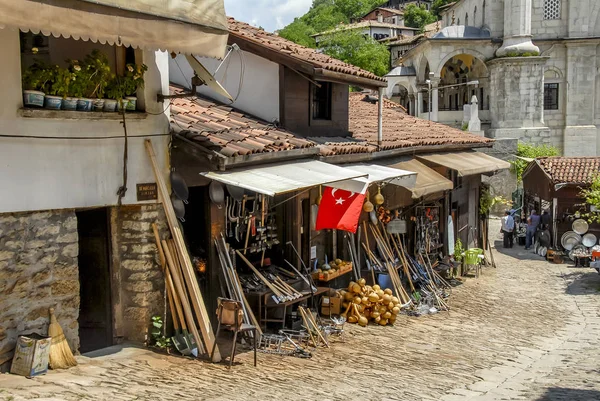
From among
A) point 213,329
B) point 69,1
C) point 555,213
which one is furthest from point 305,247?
point 555,213

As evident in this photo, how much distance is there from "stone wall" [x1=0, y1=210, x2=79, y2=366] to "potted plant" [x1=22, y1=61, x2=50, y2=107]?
133 centimetres

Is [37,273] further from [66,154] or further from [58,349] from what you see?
[66,154]

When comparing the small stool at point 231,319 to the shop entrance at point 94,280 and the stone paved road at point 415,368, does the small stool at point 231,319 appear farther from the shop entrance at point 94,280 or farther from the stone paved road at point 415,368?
the shop entrance at point 94,280

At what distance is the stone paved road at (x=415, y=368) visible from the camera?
816cm

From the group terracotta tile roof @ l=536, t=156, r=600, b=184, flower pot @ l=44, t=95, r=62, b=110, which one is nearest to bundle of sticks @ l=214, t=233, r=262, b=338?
flower pot @ l=44, t=95, r=62, b=110

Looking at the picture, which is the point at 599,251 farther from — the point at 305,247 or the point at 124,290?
the point at 124,290

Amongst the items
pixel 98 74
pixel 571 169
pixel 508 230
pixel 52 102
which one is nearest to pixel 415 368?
pixel 98 74

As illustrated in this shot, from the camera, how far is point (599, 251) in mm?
21531

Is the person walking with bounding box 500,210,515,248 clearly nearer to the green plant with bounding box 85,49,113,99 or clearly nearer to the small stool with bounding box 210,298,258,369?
the small stool with bounding box 210,298,258,369

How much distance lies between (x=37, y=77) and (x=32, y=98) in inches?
10.4

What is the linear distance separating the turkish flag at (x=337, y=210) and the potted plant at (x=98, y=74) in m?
4.68

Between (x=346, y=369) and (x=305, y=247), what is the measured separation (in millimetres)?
3645

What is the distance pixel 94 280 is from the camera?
10102 millimetres

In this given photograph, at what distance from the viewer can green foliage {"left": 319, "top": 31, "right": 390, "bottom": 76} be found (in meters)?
63.6
